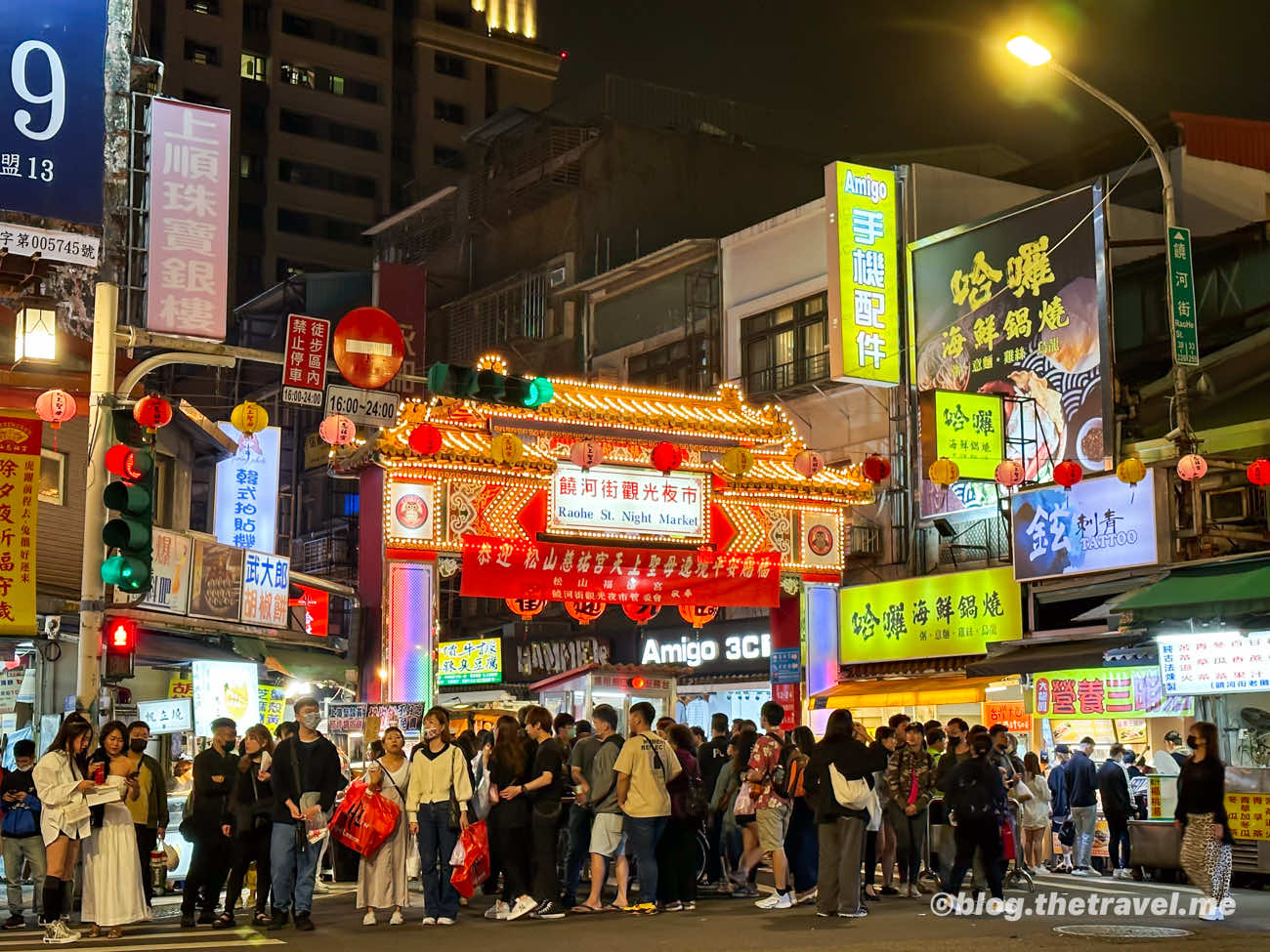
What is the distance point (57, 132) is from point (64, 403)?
4528 mm

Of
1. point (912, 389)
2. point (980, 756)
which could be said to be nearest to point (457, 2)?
point (912, 389)

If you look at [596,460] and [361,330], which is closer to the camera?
[361,330]

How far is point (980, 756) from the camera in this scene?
48.8 feet

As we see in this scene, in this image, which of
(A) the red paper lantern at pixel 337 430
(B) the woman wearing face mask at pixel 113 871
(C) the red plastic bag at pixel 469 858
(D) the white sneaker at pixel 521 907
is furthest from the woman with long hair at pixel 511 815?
(A) the red paper lantern at pixel 337 430

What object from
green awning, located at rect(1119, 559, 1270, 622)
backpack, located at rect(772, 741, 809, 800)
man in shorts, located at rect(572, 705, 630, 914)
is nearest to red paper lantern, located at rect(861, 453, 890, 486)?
green awning, located at rect(1119, 559, 1270, 622)

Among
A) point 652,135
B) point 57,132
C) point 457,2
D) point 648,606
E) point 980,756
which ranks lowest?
point 980,756

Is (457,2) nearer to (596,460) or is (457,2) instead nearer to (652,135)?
(652,135)

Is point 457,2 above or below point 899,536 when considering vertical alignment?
above

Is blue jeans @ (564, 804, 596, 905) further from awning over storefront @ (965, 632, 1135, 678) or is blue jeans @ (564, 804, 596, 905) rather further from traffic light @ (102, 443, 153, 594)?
awning over storefront @ (965, 632, 1135, 678)

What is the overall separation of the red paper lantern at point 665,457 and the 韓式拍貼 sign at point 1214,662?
30.3ft

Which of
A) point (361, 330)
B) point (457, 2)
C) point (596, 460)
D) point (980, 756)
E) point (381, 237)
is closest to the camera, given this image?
point (980, 756)

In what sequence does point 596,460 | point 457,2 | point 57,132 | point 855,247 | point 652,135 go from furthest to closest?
point 457,2 < point 652,135 < point 855,247 < point 596,460 < point 57,132

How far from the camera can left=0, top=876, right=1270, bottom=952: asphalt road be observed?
466 inches

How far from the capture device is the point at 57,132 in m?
19.2
